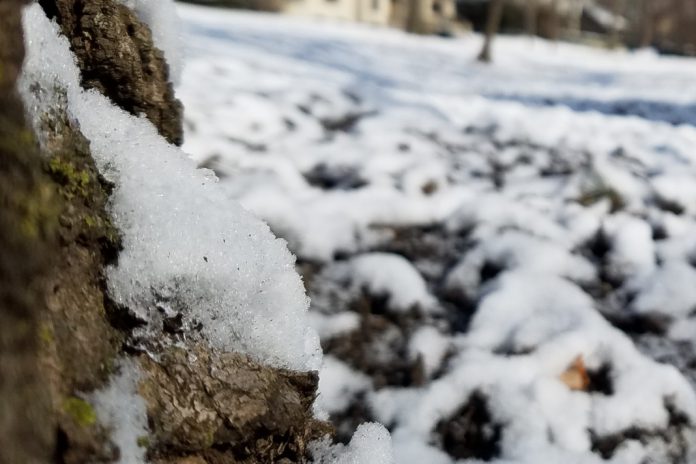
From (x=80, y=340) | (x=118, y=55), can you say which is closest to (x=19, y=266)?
(x=80, y=340)

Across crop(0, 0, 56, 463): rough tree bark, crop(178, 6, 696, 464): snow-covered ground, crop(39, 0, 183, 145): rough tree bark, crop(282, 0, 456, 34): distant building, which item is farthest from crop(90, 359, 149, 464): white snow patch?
crop(282, 0, 456, 34): distant building

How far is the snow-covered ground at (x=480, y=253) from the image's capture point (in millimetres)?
1782

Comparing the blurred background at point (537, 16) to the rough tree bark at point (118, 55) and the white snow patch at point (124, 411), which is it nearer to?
the rough tree bark at point (118, 55)

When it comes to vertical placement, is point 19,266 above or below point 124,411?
above

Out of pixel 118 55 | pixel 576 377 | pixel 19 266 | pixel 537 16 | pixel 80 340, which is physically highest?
pixel 118 55

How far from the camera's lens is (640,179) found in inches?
126

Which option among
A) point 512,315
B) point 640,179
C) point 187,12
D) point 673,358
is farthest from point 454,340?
point 187,12

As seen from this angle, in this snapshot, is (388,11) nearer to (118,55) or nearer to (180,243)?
(118,55)

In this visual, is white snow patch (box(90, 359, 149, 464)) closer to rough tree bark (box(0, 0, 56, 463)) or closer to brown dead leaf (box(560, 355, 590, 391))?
rough tree bark (box(0, 0, 56, 463))

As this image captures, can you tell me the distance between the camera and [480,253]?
2.53 meters

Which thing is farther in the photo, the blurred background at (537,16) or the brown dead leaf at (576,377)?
the blurred background at (537,16)

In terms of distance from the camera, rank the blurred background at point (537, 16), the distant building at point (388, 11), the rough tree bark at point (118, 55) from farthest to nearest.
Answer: the blurred background at point (537, 16) < the distant building at point (388, 11) < the rough tree bark at point (118, 55)

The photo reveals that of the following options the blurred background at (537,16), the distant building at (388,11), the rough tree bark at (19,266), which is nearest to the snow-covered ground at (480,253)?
the rough tree bark at (19,266)

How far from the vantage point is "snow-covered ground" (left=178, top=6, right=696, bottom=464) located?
70.2 inches
